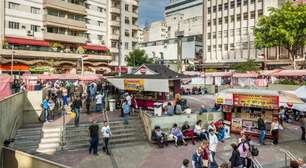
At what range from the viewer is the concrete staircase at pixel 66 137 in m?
15.9

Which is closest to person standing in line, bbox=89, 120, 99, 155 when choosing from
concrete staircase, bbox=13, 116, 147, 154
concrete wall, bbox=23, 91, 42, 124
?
concrete staircase, bbox=13, 116, 147, 154

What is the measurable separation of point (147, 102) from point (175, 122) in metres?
5.53

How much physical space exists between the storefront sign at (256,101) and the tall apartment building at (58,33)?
28602mm

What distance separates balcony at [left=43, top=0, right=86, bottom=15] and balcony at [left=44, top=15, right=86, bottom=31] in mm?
1730

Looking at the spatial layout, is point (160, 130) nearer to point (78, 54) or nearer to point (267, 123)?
point (267, 123)

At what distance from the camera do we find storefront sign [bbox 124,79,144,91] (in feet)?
74.8

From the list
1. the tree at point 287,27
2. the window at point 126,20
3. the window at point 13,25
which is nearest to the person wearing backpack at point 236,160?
the tree at point 287,27

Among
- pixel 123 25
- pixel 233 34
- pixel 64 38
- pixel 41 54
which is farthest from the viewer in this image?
pixel 123 25

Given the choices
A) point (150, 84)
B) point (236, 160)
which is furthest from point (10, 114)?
point (236, 160)

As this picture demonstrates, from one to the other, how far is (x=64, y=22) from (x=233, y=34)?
36.2m

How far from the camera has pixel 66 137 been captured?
17.0 m

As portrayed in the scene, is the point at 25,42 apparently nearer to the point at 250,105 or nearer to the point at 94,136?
the point at 94,136

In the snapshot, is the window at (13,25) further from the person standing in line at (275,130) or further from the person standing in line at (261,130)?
the person standing in line at (275,130)

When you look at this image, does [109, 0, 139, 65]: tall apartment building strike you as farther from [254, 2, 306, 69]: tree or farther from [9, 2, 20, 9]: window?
[254, 2, 306, 69]: tree
